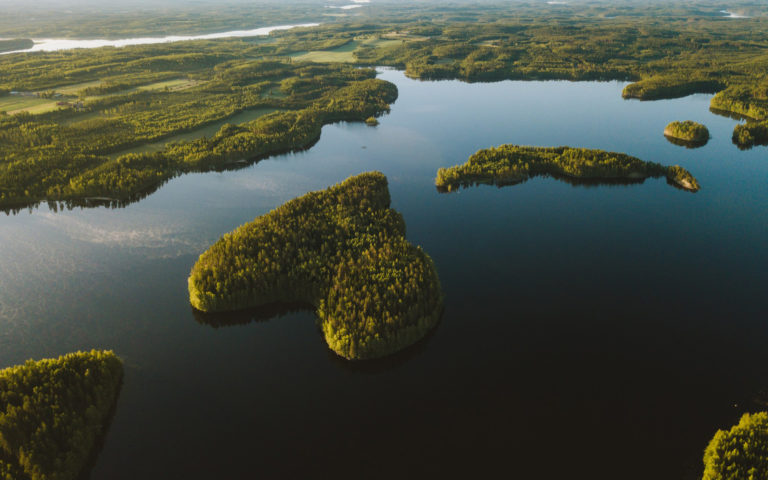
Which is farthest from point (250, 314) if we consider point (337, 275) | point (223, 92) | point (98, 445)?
point (223, 92)

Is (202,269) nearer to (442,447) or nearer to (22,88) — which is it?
(442,447)

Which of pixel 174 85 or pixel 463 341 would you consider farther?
pixel 174 85

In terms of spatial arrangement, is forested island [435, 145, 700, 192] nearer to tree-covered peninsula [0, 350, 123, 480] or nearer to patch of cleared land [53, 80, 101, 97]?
tree-covered peninsula [0, 350, 123, 480]

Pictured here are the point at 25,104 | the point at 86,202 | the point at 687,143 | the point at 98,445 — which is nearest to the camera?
the point at 98,445

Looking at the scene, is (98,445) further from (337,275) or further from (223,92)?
(223,92)

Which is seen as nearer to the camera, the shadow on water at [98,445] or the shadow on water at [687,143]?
the shadow on water at [98,445]

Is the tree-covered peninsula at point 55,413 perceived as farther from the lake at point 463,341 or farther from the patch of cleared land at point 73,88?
the patch of cleared land at point 73,88

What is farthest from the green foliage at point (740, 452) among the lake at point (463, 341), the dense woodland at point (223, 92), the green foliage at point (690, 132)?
the green foliage at point (690, 132)
